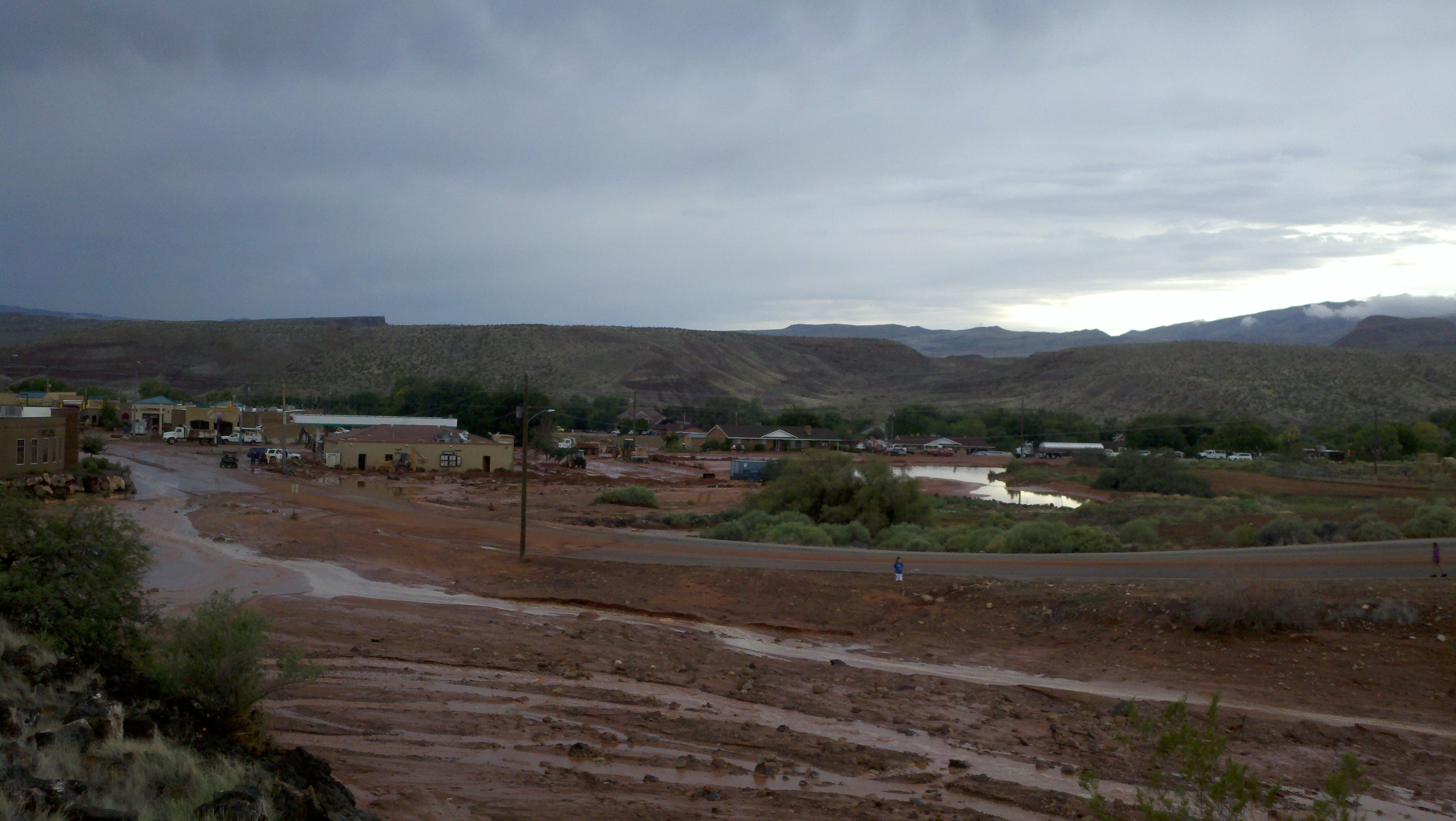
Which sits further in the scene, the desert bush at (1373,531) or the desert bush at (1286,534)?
the desert bush at (1286,534)

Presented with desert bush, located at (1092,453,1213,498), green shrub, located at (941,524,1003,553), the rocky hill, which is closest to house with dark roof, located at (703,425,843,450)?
desert bush, located at (1092,453,1213,498)

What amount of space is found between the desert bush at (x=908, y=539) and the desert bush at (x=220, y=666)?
1063 inches

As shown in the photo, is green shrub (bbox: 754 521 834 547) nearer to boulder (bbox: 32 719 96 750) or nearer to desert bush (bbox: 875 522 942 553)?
desert bush (bbox: 875 522 942 553)

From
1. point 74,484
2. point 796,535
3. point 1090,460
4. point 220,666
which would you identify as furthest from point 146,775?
point 1090,460

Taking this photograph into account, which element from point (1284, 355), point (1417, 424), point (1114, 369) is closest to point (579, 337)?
point (1114, 369)

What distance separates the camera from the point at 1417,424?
94375mm

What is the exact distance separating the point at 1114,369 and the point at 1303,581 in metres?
141

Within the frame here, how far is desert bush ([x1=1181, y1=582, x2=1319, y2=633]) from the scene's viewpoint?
71.4ft

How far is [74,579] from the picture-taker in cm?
1229

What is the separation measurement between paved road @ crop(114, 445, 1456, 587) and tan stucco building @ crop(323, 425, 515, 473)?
31.1m

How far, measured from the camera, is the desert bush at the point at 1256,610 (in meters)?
21.8

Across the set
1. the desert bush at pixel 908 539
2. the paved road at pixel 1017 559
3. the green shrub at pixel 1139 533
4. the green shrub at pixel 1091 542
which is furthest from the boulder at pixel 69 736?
the green shrub at pixel 1139 533

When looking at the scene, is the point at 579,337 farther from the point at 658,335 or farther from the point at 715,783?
the point at 715,783

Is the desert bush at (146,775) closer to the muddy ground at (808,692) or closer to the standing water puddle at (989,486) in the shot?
the muddy ground at (808,692)
